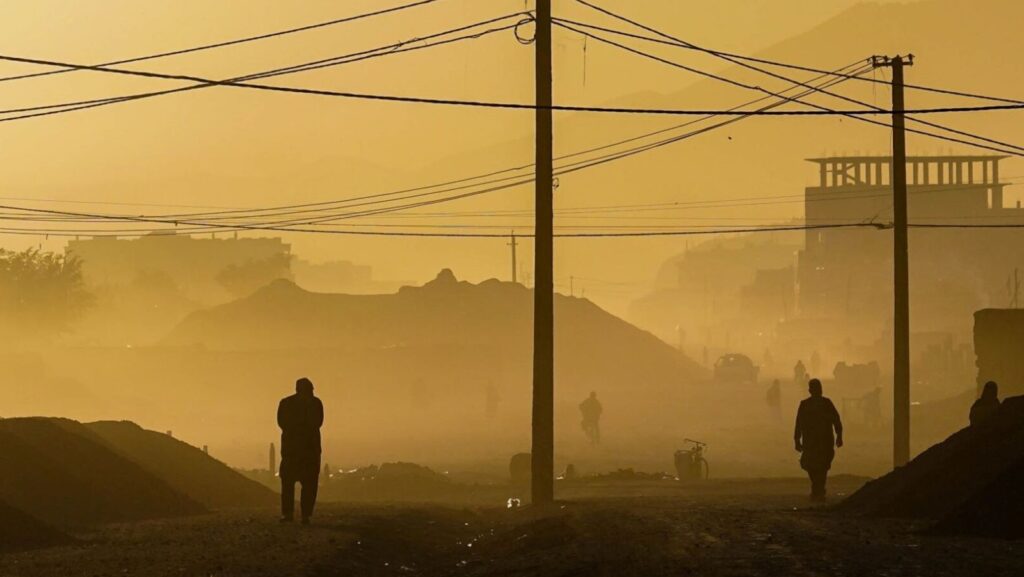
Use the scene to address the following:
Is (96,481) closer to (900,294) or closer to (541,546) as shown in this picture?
(541,546)

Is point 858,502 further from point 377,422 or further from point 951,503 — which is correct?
point 377,422

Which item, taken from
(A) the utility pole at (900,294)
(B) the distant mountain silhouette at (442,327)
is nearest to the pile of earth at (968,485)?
(A) the utility pole at (900,294)

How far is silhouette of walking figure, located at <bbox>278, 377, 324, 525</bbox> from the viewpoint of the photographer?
22.2 m

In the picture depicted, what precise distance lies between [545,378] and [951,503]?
8373mm

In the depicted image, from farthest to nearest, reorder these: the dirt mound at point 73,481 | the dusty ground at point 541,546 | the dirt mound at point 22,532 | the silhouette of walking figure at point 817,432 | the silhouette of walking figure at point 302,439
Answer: the dirt mound at point 73,481 < the silhouette of walking figure at point 817,432 < the silhouette of walking figure at point 302,439 < the dirt mound at point 22,532 < the dusty ground at point 541,546

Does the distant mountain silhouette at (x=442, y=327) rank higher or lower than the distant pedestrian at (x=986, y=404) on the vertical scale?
higher

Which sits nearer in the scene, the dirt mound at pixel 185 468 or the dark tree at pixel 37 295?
the dirt mound at pixel 185 468

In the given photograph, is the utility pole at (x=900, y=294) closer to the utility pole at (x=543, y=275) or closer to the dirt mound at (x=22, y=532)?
the utility pole at (x=543, y=275)

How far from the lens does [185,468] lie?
114 feet

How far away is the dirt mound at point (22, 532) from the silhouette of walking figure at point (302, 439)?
9.56 ft

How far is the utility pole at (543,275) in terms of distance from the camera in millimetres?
27359

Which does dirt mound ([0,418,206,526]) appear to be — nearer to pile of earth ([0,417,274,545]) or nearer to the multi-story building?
pile of earth ([0,417,274,545])

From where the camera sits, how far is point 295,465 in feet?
73.5

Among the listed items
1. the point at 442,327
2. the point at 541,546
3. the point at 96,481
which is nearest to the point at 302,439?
the point at 541,546
